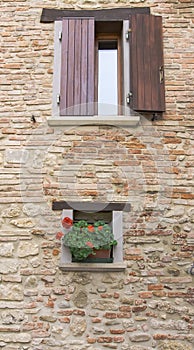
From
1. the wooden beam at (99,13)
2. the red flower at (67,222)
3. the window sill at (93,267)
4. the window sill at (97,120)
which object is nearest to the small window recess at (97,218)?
the window sill at (93,267)

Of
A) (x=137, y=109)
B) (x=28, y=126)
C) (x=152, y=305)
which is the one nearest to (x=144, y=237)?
(x=152, y=305)

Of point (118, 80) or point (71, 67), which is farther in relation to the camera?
point (118, 80)

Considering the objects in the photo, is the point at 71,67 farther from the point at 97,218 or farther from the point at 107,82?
the point at 97,218

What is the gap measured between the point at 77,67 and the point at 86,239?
1.99 m

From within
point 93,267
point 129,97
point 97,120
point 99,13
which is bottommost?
point 93,267

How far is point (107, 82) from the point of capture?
4719mm

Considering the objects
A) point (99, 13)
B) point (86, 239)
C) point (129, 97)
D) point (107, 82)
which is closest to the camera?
point (86, 239)

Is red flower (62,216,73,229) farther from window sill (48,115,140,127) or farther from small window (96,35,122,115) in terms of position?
small window (96,35,122,115)

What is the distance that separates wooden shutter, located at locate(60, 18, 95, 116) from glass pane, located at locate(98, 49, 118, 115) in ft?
0.61

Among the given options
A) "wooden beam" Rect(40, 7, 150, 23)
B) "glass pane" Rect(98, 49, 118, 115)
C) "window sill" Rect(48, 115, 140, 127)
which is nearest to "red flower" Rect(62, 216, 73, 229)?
"window sill" Rect(48, 115, 140, 127)

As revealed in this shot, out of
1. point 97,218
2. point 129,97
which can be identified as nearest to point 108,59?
point 129,97

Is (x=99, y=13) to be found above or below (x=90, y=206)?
above

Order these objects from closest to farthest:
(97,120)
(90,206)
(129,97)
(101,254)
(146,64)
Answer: (101,254), (90,206), (97,120), (129,97), (146,64)

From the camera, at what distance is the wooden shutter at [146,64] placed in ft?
14.4
